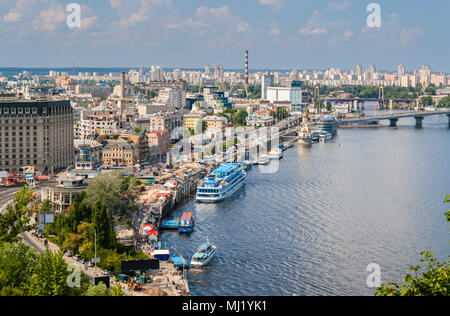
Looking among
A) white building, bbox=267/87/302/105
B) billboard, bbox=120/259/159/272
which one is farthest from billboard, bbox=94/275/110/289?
white building, bbox=267/87/302/105

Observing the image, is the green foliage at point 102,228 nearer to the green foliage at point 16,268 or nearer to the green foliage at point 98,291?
the green foliage at point 16,268

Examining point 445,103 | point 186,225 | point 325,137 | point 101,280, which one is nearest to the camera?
point 101,280

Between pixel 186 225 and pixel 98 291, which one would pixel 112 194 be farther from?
pixel 98 291

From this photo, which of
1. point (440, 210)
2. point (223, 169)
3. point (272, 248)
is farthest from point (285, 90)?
point (272, 248)

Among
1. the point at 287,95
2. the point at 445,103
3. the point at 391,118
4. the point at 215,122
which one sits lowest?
the point at 215,122

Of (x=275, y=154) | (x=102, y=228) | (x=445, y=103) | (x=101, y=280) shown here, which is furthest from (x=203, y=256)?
(x=445, y=103)

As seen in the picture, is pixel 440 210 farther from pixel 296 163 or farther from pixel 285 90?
pixel 285 90
